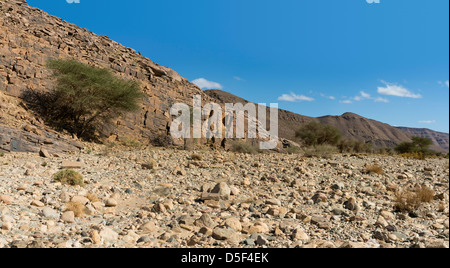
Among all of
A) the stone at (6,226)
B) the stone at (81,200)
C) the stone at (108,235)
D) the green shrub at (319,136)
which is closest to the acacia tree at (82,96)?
the stone at (81,200)

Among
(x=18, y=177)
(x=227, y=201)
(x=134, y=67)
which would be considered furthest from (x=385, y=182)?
(x=134, y=67)

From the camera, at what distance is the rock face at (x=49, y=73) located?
1201 centimetres

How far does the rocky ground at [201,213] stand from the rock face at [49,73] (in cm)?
458

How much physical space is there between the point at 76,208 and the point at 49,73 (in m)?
15.2

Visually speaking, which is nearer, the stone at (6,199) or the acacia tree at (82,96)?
the stone at (6,199)

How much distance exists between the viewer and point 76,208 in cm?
450

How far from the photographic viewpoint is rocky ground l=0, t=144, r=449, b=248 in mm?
3549

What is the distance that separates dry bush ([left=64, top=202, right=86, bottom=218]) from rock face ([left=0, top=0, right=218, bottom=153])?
26.0ft

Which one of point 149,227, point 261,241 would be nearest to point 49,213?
point 149,227

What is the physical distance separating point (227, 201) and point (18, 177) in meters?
4.94

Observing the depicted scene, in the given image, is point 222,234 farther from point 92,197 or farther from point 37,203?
point 37,203

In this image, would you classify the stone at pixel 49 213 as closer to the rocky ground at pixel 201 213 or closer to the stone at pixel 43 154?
the rocky ground at pixel 201 213
